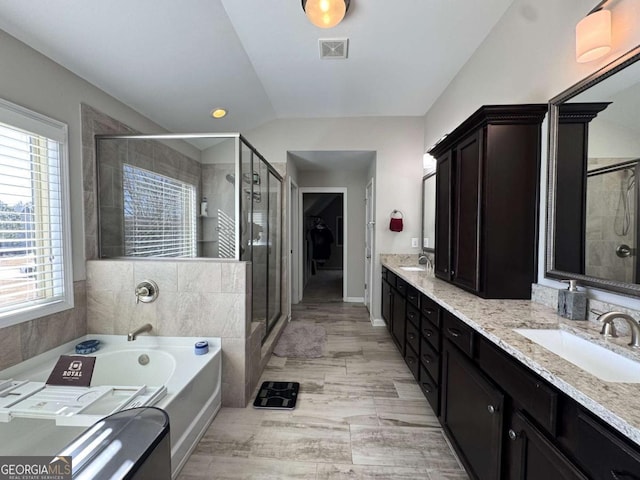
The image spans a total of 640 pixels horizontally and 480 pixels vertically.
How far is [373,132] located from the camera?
361cm

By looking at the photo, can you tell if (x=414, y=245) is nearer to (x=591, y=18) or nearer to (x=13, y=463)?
(x=591, y=18)

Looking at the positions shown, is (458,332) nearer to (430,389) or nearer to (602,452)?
(430,389)

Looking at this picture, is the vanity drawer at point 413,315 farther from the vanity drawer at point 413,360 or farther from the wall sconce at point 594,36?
the wall sconce at point 594,36

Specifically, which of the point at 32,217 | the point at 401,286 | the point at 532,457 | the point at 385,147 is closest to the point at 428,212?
the point at 385,147

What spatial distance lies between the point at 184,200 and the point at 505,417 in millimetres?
3009

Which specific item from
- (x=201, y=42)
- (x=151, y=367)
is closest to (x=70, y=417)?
(x=151, y=367)

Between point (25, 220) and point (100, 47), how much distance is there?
3.96ft

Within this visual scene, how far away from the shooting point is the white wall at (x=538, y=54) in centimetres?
116

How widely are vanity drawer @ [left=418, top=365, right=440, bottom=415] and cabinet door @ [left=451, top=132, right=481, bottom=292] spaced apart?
683 mm

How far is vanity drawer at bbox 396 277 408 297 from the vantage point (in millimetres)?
2449

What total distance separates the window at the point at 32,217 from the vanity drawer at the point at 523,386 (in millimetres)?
2532

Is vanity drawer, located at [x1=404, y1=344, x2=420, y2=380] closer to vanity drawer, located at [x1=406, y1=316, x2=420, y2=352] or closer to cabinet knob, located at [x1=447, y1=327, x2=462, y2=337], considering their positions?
vanity drawer, located at [x1=406, y1=316, x2=420, y2=352]

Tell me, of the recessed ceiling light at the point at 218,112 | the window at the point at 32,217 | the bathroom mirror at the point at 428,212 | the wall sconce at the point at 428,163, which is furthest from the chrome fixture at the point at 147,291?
the wall sconce at the point at 428,163

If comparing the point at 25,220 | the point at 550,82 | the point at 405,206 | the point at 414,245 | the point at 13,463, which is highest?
the point at 550,82
